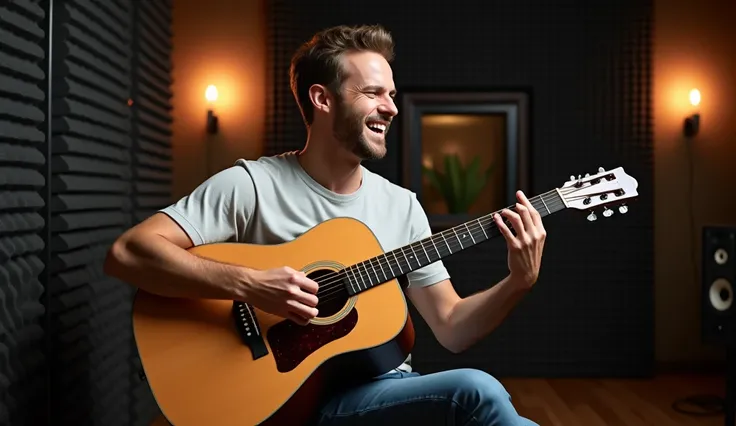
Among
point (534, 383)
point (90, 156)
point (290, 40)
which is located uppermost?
point (290, 40)

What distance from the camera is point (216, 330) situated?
66.6 inches

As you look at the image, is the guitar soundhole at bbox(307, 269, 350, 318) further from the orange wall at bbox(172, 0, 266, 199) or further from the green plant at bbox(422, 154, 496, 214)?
the orange wall at bbox(172, 0, 266, 199)

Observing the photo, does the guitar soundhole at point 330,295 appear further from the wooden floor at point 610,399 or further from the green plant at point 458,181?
the green plant at point 458,181

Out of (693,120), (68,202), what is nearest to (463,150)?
(693,120)

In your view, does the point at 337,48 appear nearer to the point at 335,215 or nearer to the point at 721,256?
the point at 335,215

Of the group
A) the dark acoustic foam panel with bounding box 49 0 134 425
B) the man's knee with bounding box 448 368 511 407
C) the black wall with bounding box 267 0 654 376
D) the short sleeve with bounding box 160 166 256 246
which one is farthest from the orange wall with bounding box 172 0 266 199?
the man's knee with bounding box 448 368 511 407

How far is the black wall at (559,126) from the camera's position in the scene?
456cm

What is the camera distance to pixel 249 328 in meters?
1.69

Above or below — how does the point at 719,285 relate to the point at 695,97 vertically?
below

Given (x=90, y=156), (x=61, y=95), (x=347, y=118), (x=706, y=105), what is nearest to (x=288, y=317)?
(x=347, y=118)

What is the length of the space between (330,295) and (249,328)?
19 cm

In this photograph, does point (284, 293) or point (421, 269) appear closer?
point (284, 293)

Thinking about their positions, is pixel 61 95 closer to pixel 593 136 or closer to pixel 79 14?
pixel 79 14

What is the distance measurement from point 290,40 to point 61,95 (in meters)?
2.24
